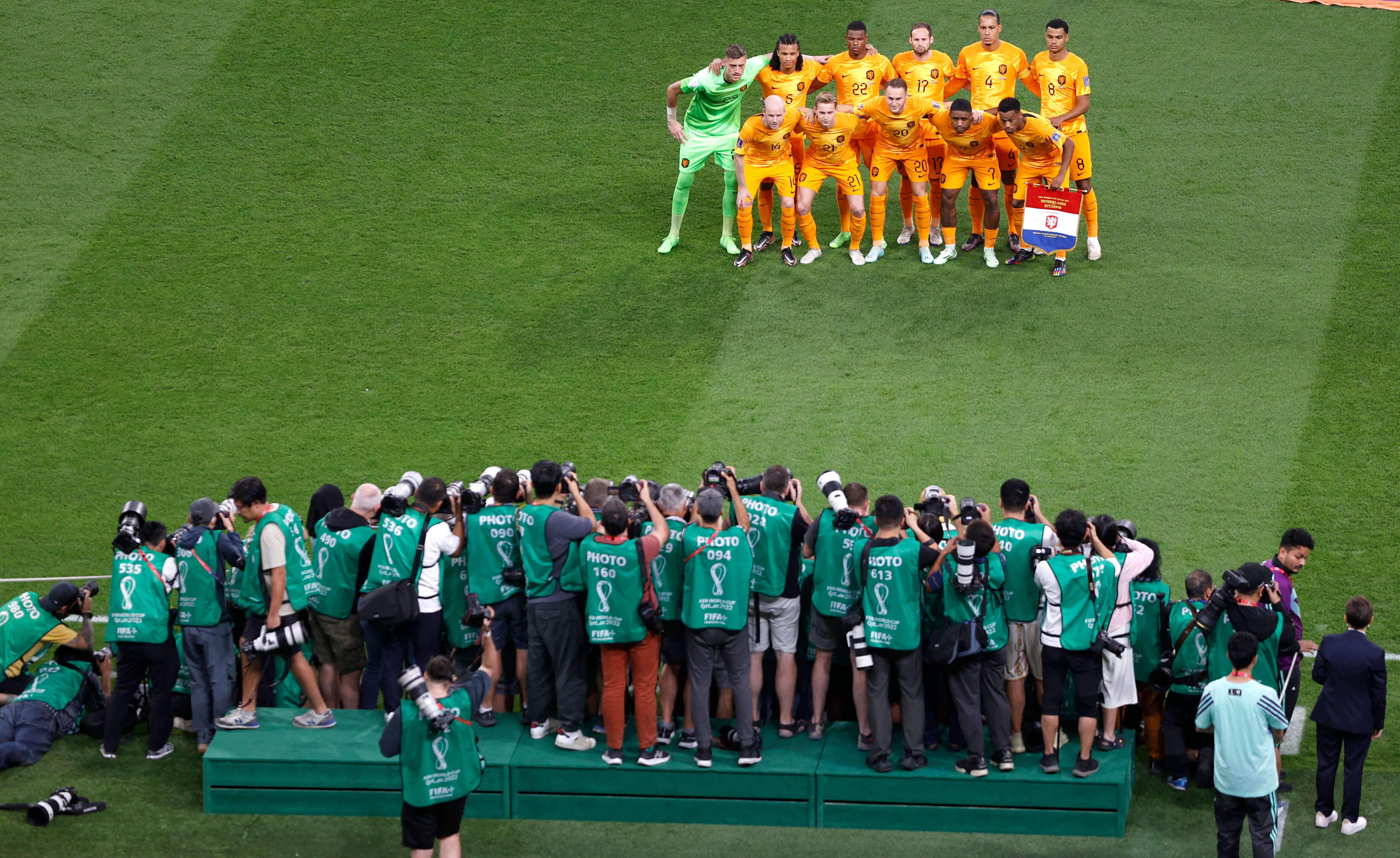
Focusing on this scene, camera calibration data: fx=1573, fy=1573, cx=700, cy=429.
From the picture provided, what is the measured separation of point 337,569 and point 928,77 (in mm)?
8059

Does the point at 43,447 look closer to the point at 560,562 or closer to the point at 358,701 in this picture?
the point at 358,701

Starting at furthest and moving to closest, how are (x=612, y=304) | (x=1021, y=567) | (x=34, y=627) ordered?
(x=612, y=304) < (x=34, y=627) < (x=1021, y=567)

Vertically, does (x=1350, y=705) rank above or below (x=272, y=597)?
below

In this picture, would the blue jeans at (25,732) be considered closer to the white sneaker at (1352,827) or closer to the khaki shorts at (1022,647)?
the khaki shorts at (1022,647)

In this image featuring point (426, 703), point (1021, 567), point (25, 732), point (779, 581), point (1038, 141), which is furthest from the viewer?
point (1038, 141)

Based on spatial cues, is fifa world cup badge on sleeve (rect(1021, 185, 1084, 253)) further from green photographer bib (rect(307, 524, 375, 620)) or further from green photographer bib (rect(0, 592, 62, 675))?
green photographer bib (rect(0, 592, 62, 675))

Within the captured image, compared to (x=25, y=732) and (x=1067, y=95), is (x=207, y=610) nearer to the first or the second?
(x=25, y=732)

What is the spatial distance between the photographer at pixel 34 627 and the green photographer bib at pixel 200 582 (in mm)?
828

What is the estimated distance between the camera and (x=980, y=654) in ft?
27.3

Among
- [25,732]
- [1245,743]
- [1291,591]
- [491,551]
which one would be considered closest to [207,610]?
[25,732]

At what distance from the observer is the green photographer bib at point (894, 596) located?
26.8 feet

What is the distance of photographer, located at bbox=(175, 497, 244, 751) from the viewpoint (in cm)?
887

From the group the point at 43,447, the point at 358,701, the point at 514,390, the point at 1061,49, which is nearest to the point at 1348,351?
the point at 1061,49

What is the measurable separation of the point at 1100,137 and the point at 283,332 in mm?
8557
